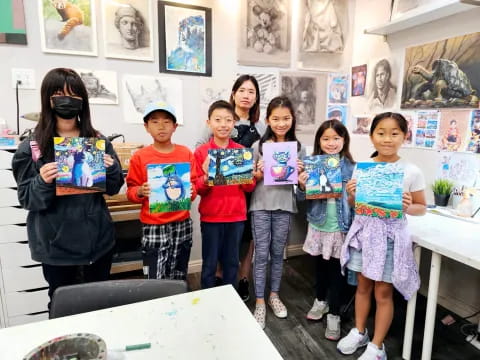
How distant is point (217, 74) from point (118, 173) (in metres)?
1.56

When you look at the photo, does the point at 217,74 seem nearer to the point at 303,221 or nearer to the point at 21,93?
the point at 21,93

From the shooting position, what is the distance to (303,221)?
3.30 m

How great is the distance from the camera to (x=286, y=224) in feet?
6.62

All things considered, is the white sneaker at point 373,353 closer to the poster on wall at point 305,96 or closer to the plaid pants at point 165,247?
the plaid pants at point 165,247

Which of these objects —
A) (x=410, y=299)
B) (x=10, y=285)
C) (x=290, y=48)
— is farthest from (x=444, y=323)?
(x=10, y=285)

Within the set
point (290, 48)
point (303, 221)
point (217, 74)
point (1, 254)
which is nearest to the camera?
point (1, 254)

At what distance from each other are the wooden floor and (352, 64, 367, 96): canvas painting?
5.98ft

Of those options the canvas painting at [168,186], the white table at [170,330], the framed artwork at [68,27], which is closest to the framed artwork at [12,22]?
the framed artwork at [68,27]

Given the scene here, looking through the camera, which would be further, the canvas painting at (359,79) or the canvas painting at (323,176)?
the canvas painting at (359,79)

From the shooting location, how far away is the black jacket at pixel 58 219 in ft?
4.42

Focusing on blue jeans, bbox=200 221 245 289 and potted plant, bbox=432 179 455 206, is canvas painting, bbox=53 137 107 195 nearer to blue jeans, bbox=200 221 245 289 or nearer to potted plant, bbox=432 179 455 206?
blue jeans, bbox=200 221 245 289

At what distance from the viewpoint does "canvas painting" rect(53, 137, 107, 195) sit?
4.23ft

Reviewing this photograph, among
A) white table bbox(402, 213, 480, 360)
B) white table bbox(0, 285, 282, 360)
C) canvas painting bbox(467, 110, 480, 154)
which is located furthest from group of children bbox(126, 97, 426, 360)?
canvas painting bbox(467, 110, 480, 154)

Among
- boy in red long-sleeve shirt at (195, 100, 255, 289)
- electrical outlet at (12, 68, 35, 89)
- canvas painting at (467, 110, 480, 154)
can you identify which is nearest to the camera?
boy in red long-sleeve shirt at (195, 100, 255, 289)
